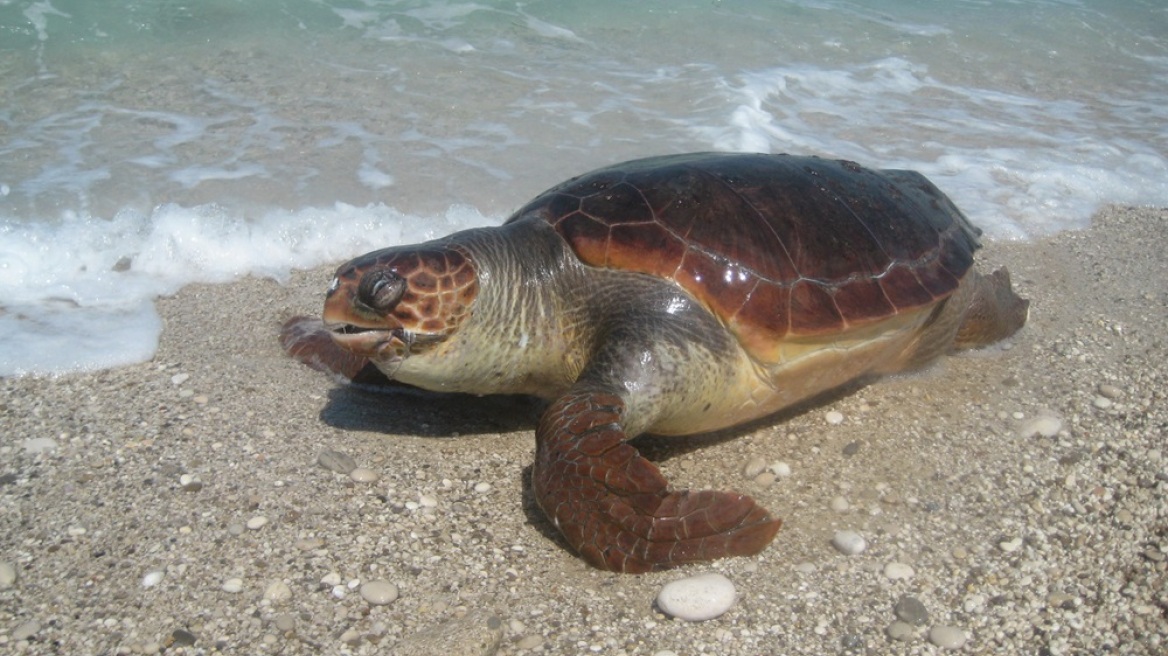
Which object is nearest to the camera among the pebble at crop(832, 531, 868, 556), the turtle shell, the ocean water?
the pebble at crop(832, 531, 868, 556)

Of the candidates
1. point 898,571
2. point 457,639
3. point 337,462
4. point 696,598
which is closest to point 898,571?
point 898,571

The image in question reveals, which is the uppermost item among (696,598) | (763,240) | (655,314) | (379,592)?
(763,240)

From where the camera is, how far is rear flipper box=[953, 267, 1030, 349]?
3.67m

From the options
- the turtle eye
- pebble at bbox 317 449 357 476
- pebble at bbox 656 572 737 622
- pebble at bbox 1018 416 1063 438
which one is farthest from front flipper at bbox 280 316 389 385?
pebble at bbox 1018 416 1063 438

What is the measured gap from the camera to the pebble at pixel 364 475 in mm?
2848

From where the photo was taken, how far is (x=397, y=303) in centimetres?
276

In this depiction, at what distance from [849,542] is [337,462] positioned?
156 cm

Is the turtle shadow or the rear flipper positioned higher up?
the rear flipper

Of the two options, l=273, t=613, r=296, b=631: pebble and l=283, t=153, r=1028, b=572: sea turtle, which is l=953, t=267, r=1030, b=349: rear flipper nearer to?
l=283, t=153, r=1028, b=572: sea turtle

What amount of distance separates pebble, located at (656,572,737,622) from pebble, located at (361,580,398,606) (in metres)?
0.67

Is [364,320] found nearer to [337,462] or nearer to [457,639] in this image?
[337,462]

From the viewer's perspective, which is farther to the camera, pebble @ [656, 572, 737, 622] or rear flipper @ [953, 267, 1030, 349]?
rear flipper @ [953, 267, 1030, 349]

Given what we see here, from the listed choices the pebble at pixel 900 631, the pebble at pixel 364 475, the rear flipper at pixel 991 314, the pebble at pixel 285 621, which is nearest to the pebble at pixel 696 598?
the pebble at pixel 900 631

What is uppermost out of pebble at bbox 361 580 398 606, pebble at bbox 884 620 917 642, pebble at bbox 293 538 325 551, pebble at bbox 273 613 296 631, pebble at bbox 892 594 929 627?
pebble at bbox 892 594 929 627
